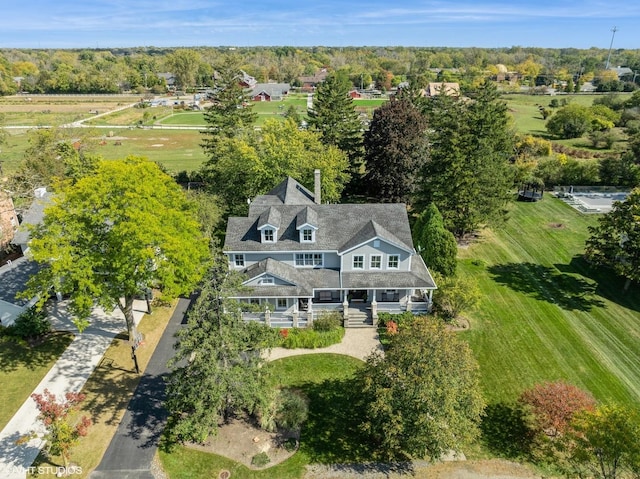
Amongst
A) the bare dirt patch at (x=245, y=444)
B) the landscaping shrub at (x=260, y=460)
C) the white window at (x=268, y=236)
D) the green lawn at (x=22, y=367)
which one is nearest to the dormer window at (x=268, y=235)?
the white window at (x=268, y=236)

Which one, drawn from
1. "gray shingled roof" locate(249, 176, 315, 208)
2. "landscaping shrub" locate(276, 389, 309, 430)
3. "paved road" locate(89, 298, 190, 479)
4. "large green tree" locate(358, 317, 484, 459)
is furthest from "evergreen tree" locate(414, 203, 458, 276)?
"paved road" locate(89, 298, 190, 479)

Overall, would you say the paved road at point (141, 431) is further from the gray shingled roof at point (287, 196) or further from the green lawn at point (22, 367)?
the gray shingled roof at point (287, 196)

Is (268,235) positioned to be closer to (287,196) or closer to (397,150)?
(287,196)

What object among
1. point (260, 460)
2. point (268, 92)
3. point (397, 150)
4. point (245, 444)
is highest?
point (397, 150)

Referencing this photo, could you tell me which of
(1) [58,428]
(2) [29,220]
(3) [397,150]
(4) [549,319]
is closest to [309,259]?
(4) [549,319]

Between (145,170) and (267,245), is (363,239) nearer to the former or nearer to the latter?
(267,245)

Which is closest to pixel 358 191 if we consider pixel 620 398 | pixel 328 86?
pixel 328 86

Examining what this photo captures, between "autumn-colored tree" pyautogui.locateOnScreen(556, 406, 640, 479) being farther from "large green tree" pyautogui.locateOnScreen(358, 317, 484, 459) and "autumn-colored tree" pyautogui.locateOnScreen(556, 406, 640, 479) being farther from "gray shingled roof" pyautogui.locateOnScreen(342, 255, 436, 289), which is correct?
"gray shingled roof" pyautogui.locateOnScreen(342, 255, 436, 289)
